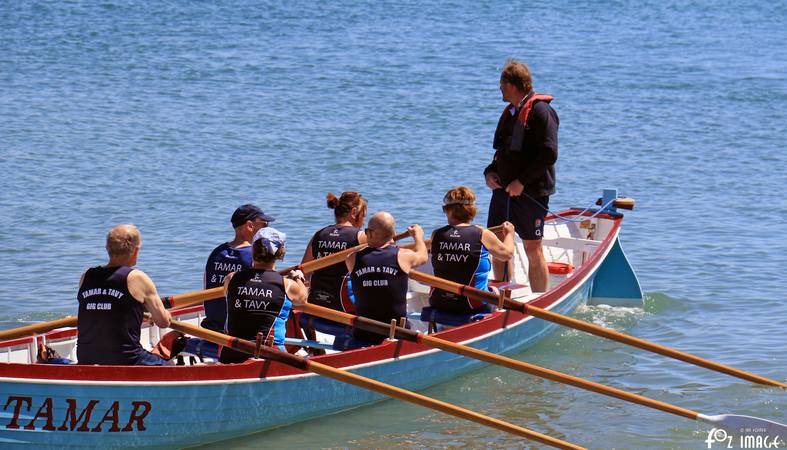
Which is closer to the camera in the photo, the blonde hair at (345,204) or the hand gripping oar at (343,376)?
the hand gripping oar at (343,376)

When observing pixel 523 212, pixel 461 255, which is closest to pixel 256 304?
pixel 461 255

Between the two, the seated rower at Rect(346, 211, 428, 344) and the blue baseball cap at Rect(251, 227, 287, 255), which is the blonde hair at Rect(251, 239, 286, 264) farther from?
the seated rower at Rect(346, 211, 428, 344)

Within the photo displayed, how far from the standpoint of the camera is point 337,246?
34.3 ft

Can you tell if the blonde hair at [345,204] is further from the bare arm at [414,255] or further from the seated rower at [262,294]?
the seated rower at [262,294]

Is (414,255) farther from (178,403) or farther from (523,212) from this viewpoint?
(178,403)

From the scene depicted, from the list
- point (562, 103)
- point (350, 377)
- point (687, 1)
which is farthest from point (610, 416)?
point (687, 1)

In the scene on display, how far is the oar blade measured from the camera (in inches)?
364

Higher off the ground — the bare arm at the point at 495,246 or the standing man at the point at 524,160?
the standing man at the point at 524,160

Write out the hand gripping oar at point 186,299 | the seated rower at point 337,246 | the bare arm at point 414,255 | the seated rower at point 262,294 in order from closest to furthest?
the seated rower at point 262,294, the hand gripping oar at point 186,299, the bare arm at point 414,255, the seated rower at point 337,246

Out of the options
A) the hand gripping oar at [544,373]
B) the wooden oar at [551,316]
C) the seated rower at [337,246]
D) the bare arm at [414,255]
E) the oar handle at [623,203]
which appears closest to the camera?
the hand gripping oar at [544,373]

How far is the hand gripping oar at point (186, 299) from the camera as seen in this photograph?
884 centimetres

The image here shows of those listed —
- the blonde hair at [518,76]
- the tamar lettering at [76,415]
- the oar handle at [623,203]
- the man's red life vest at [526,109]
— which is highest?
the blonde hair at [518,76]

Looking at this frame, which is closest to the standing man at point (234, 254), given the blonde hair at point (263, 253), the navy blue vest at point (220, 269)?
the navy blue vest at point (220, 269)

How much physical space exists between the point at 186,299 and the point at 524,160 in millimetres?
3891
